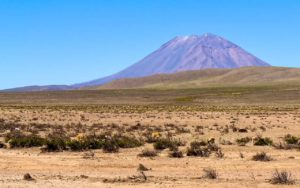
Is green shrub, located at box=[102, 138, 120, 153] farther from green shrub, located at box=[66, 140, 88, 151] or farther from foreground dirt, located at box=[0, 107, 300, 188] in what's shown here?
green shrub, located at box=[66, 140, 88, 151]

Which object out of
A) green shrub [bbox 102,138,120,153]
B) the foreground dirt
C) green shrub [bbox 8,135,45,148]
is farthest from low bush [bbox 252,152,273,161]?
green shrub [bbox 8,135,45,148]

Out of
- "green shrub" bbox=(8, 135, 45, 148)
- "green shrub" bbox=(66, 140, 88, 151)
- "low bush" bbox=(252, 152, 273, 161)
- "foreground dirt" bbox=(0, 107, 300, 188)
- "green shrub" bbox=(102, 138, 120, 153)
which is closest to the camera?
"foreground dirt" bbox=(0, 107, 300, 188)

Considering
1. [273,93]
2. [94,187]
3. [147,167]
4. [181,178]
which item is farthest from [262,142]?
[273,93]

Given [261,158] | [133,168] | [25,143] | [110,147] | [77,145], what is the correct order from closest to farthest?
1. [133,168]
2. [261,158]
3. [110,147]
4. [77,145]
5. [25,143]

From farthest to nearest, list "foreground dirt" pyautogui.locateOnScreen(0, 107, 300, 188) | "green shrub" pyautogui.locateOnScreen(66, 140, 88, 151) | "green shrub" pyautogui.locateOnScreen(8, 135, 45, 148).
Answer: "green shrub" pyautogui.locateOnScreen(8, 135, 45, 148) → "green shrub" pyautogui.locateOnScreen(66, 140, 88, 151) → "foreground dirt" pyautogui.locateOnScreen(0, 107, 300, 188)

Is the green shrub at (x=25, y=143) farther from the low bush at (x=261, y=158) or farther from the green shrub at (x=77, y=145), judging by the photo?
the low bush at (x=261, y=158)

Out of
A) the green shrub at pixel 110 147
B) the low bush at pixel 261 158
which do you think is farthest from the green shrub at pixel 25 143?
the low bush at pixel 261 158

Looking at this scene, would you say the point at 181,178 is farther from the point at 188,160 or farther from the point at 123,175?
the point at 188,160

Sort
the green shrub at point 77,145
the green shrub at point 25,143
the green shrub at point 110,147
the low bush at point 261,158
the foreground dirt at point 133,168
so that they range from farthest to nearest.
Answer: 1. the green shrub at point 25,143
2. the green shrub at point 77,145
3. the green shrub at point 110,147
4. the low bush at point 261,158
5. the foreground dirt at point 133,168

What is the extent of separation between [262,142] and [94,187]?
1240cm

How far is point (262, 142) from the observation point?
2494 centimetres

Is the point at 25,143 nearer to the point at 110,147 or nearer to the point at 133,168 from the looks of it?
the point at 110,147

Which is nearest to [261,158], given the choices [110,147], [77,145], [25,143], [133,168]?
[133,168]

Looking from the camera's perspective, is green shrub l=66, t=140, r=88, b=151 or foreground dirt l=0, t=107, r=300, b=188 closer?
foreground dirt l=0, t=107, r=300, b=188
